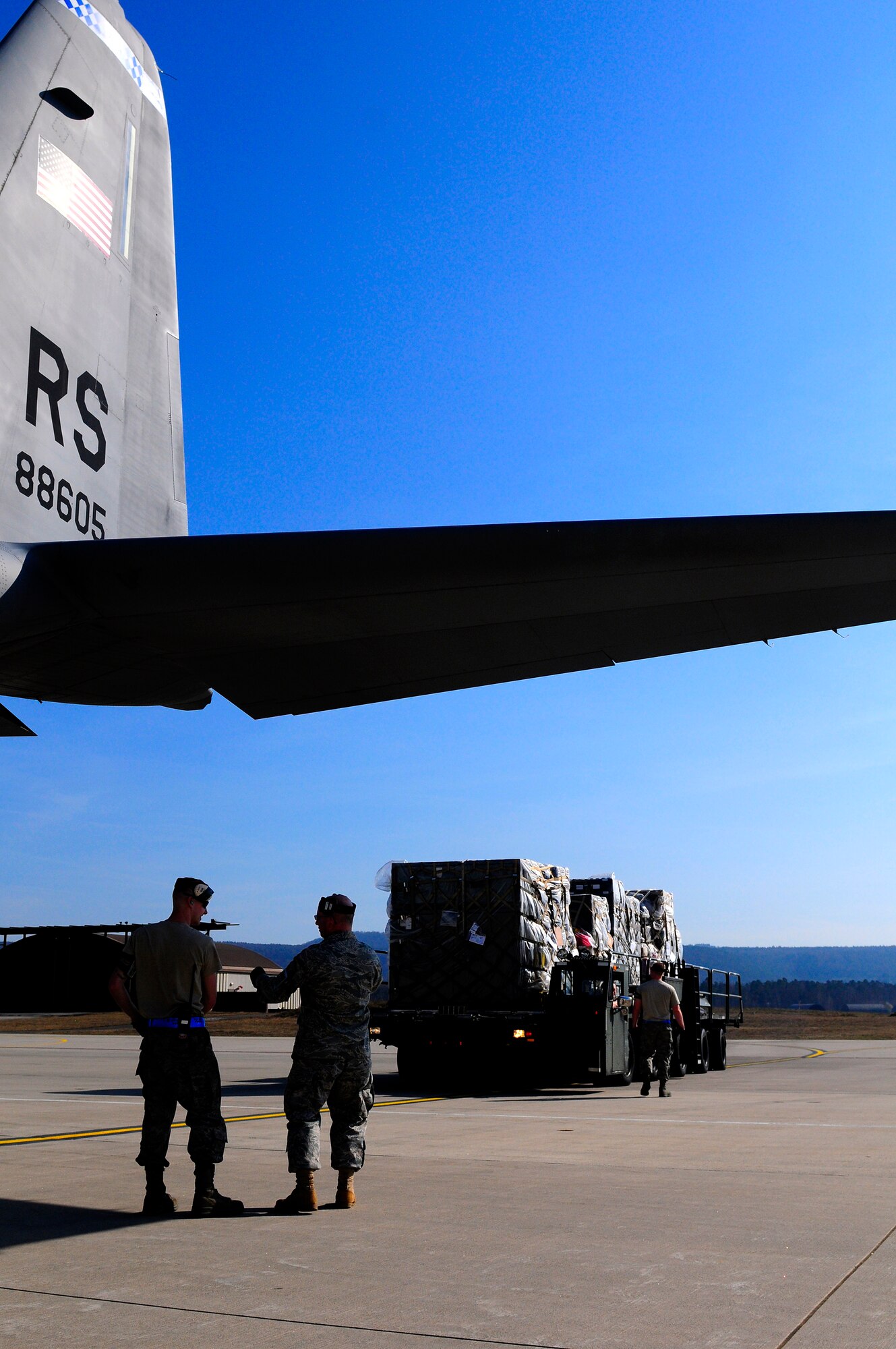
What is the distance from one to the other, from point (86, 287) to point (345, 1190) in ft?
18.1

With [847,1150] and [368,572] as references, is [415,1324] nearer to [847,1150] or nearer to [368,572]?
[368,572]

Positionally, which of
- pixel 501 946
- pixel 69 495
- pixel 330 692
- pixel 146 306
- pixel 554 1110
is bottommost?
pixel 554 1110

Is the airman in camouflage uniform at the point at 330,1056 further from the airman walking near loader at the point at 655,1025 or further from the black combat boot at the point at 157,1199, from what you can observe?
the airman walking near loader at the point at 655,1025

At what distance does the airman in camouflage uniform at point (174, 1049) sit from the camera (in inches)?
261

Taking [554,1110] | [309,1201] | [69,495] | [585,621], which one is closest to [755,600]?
[585,621]

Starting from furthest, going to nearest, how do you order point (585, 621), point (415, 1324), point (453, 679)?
point (453, 679)
point (585, 621)
point (415, 1324)

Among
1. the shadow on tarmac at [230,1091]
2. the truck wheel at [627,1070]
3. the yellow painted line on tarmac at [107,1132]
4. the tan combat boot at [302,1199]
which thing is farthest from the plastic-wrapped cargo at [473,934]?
the tan combat boot at [302,1199]

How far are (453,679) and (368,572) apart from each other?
40.6 inches

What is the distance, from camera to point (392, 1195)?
7.38 metres

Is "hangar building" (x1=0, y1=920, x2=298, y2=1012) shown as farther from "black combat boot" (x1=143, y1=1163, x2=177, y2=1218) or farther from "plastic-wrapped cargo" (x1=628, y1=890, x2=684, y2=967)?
"black combat boot" (x1=143, y1=1163, x2=177, y2=1218)

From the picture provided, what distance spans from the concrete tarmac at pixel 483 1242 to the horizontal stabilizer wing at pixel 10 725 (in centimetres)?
253

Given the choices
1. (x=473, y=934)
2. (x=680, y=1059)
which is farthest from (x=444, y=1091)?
(x=680, y=1059)

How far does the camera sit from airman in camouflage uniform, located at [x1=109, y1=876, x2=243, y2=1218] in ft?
21.7

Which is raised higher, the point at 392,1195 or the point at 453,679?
the point at 453,679
